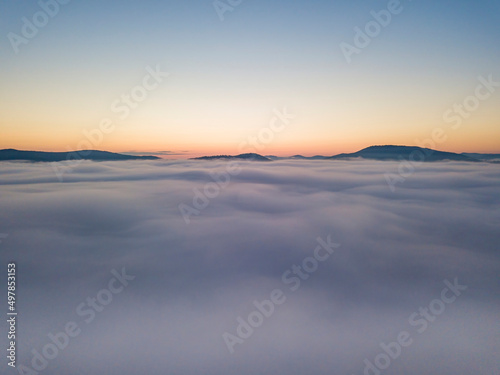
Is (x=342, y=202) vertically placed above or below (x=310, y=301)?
above

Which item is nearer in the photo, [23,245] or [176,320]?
[176,320]

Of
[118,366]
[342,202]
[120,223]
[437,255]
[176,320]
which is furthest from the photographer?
[342,202]

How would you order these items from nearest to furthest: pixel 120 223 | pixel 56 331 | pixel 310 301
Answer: pixel 56 331 → pixel 310 301 → pixel 120 223

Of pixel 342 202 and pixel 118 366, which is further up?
pixel 342 202

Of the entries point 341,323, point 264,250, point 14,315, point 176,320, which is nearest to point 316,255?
point 264,250

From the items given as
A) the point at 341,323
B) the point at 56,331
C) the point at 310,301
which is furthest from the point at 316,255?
the point at 56,331

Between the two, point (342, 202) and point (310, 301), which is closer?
point (310, 301)

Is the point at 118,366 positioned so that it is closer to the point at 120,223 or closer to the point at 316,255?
the point at 316,255

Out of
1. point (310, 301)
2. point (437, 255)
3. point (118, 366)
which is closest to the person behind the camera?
point (118, 366)

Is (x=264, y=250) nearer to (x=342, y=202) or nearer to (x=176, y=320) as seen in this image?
(x=176, y=320)
